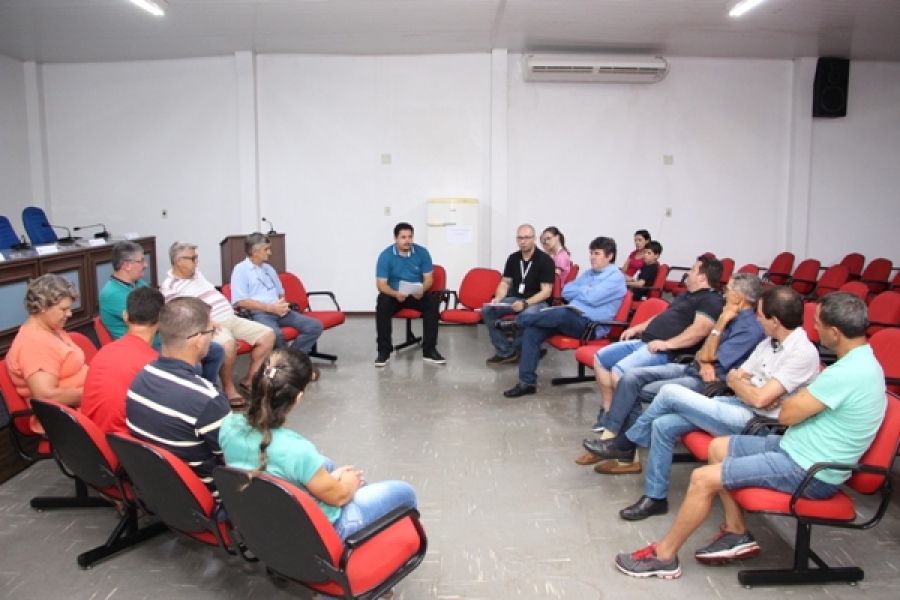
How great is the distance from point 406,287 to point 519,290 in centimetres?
101

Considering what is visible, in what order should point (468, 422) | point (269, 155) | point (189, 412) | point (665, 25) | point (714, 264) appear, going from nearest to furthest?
1. point (189, 412)
2. point (714, 264)
3. point (468, 422)
4. point (665, 25)
5. point (269, 155)

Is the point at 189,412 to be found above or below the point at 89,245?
below

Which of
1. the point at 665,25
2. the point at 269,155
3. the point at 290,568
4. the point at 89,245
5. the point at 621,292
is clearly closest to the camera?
the point at 290,568

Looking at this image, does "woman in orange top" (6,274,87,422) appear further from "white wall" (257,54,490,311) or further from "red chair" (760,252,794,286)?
"red chair" (760,252,794,286)

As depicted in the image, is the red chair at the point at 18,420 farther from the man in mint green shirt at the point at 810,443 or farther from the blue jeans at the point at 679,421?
the blue jeans at the point at 679,421

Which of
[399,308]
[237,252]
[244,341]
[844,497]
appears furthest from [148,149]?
[844,497]

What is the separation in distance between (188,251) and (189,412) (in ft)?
8.57

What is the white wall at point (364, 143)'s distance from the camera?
8391 millimetres

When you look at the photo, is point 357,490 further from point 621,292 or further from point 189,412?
point 621,292

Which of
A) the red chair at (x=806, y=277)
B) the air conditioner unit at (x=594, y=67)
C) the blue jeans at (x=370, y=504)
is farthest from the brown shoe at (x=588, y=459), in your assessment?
the air conditioner unit at (x=594, y=67)

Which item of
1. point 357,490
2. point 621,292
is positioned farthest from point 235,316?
point 357,490

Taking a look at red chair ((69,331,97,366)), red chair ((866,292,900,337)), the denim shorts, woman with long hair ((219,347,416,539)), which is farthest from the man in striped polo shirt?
red chair ((866,292,900,337))

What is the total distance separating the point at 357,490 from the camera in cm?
223

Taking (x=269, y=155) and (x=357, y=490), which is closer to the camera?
(x=357, y=490)
